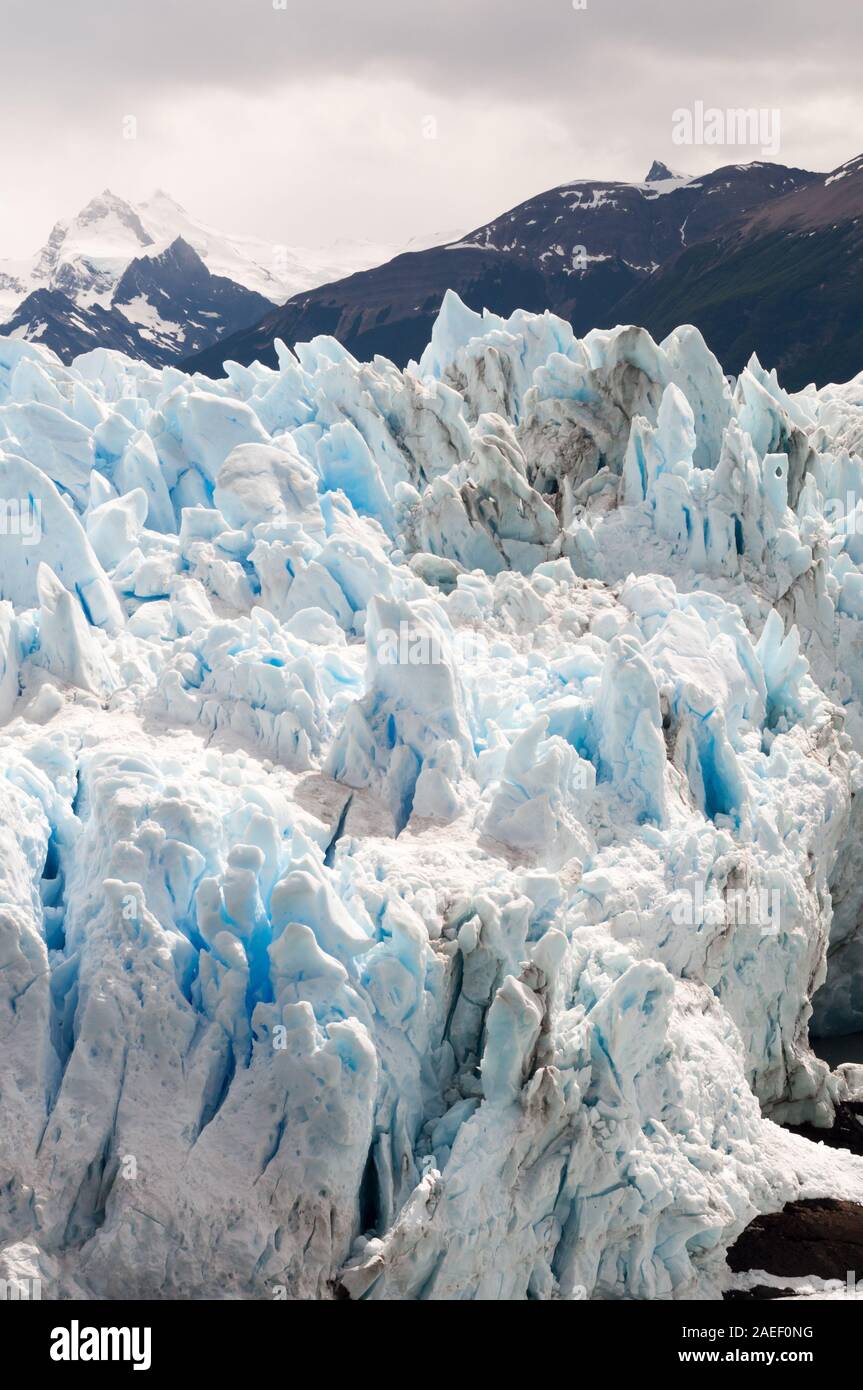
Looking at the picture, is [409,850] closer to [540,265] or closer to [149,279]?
[540,265]

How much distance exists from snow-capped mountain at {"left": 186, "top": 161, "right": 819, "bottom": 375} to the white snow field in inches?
3049

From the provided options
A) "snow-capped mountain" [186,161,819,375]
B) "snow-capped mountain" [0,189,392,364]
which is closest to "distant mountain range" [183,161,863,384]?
"snow-capped mountain" [186,161,819,375]

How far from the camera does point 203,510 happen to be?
71.6 feet

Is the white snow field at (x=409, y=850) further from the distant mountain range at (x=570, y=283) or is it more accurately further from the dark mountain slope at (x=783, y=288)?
the dark mountain slope at (x=783, y=288)

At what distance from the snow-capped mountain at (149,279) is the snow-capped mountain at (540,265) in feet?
53.9

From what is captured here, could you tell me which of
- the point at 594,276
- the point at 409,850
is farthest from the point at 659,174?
the point at 409,850

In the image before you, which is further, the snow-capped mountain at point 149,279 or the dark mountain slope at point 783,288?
the snow-capped mountain at point 149,279

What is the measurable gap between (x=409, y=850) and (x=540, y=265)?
4116 inches

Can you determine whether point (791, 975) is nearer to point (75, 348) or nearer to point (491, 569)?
point (491, 569)

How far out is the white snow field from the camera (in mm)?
11562

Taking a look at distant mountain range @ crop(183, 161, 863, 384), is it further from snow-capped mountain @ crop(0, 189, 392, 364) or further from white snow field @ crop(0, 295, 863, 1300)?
white snow field @ crop(0, 295, 863, 1300)

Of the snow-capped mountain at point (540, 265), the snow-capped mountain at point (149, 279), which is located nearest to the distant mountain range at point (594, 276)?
the snow-capped mountain at point (540, 265)

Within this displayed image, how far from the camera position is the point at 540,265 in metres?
112

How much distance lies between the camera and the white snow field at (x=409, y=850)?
1156 centimetres
